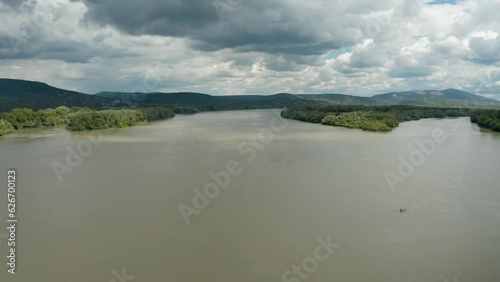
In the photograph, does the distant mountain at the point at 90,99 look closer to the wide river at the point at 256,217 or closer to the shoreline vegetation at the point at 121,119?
the shoreline vegetation at the point at 121,119

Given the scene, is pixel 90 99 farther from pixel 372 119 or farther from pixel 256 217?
pixel 256 217

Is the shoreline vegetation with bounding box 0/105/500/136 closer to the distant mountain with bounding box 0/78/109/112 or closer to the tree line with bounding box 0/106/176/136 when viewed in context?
the tree line with bounding box 0/106/176/136

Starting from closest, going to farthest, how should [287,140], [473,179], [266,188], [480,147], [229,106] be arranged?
[266,188]
[473,179]
[480,147]
[287,140]
[229,106]

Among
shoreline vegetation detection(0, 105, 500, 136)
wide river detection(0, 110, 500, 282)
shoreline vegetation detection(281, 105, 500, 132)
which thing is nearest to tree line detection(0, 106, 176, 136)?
shoreline vegetation detection(0, 105, 500, 136)

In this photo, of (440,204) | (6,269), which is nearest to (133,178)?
(6,269)

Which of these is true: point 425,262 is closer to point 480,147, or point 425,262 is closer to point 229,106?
point 480,147

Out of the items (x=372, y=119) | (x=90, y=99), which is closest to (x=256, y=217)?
(x=372, y=119)
